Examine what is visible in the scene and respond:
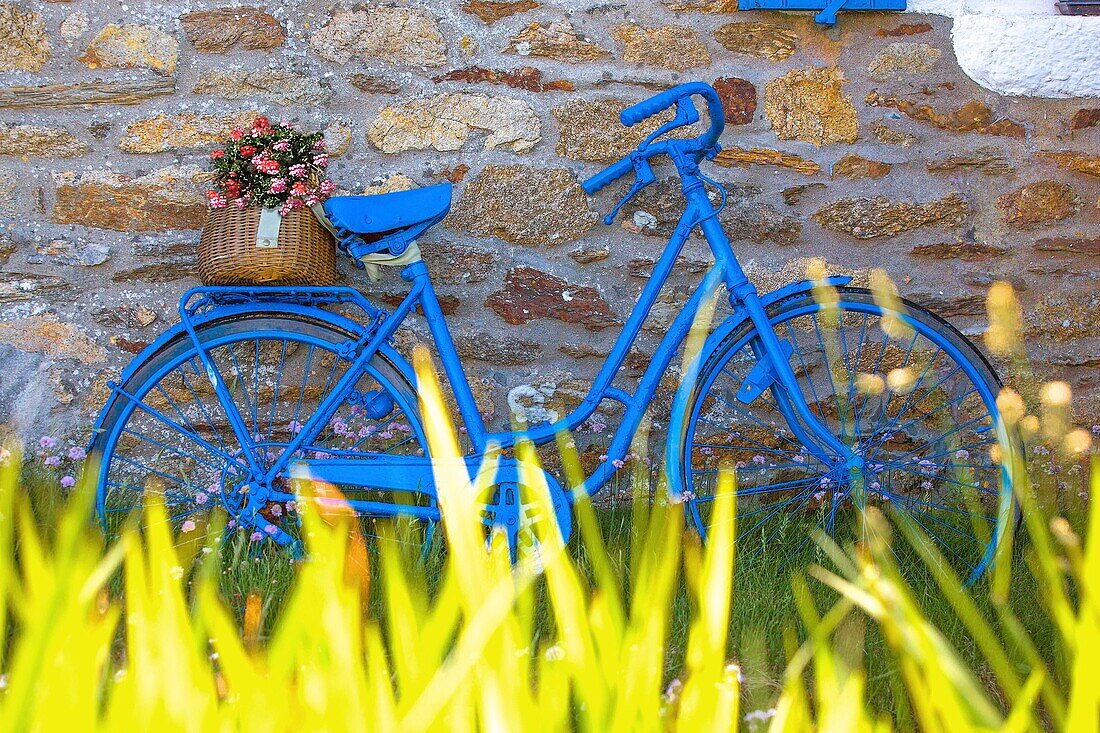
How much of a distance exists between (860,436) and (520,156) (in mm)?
1345

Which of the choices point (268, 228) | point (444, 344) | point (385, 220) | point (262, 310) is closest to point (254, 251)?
point (268, 228)

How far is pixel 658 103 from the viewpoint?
2.23m

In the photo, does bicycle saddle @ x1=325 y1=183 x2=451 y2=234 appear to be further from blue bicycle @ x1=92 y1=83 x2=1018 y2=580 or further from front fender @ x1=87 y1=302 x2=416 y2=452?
front fender @ x1=87 y1=302 x2=416 y2=452

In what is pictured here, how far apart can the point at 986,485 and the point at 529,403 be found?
1461 millimetres

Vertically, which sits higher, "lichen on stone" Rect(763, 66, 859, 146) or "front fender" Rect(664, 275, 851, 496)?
"lichen on stone" Rect(763, 66, 859, 146)

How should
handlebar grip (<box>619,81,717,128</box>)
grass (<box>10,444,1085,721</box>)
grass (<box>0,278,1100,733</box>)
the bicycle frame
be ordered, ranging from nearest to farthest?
1. grass (<box>0,278,1100,733</box>)
2. grass (<box>10,444,1085,721</box>)
3. handlebar grip (<box>619,81,717,128</box>)
4. the bicycle frame

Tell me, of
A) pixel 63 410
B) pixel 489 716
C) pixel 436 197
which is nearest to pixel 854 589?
pixel 489 716

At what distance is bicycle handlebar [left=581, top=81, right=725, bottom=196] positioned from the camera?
2201 millimetres

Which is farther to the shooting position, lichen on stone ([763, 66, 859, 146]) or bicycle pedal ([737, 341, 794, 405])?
lichen on stone ([763, 66, 859, 146])

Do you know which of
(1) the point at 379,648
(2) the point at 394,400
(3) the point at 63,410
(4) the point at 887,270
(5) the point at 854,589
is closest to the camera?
(1) the point at 379,648

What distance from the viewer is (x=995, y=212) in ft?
9.53

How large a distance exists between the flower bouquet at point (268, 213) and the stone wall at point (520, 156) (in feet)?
1.03

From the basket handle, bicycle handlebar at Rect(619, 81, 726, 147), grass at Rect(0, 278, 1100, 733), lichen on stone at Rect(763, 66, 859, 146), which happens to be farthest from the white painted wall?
the basket handle

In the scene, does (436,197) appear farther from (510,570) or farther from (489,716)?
(489,716)
